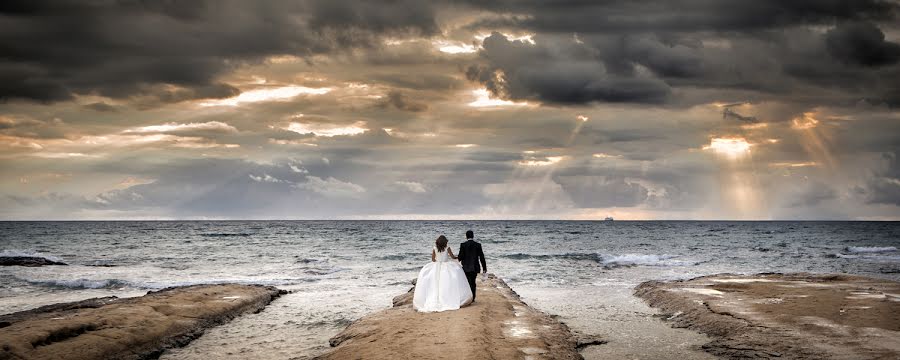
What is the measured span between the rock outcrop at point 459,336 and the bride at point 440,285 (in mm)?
346

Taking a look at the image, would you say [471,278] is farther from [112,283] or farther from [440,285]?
[112,283]

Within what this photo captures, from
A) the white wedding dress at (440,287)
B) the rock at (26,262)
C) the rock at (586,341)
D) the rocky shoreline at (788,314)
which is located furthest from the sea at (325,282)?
the white wedding dress at (440,287)

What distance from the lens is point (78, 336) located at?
12469 mm

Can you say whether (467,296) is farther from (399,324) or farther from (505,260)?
(505,260)

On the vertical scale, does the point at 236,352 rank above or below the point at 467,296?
below

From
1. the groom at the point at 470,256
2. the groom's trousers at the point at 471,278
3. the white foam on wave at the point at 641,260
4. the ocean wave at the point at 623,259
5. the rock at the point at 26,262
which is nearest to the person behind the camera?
the groom at the point at 470,256

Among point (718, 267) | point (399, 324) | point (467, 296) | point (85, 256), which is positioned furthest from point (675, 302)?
point (85, 256)

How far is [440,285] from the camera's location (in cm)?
1541

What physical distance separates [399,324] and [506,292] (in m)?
7.73

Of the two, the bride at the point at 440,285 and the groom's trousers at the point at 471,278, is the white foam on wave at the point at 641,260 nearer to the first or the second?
the groom's trousers at the point at 471,278

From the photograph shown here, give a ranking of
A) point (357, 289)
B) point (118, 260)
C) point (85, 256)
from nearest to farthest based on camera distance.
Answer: point (357, 289) → point (118, 260) → point (85, 256)

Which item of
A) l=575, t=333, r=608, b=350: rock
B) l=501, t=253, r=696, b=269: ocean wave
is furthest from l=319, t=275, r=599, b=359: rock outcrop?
l=501, t=253, r=696, b=269: ocean wave

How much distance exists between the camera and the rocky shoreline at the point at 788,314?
11.8 m

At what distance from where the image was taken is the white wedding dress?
50.1 feet
